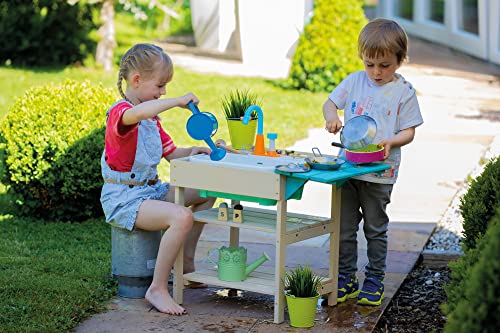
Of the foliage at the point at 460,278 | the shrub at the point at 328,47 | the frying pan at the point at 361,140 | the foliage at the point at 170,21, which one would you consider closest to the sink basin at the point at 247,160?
the frying pan at the point at 361,140

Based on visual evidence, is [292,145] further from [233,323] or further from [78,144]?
[233,323]

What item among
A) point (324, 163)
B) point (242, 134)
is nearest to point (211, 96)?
point (242, 134)

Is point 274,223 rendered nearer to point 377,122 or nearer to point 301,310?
point 301,310

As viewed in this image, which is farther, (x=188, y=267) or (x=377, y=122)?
(x=188, y=267)

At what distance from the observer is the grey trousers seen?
4.46 metres

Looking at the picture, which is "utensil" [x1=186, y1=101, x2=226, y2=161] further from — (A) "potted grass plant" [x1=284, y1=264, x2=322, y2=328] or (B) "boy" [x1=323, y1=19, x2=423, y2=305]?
(A) "potted grass plant" [x1=284, y1=264, x2=322, y2=328]

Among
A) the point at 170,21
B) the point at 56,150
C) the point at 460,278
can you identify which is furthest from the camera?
the point at 170,21

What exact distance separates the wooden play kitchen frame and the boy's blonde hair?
0.56 m

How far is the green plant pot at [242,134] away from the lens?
183 inches

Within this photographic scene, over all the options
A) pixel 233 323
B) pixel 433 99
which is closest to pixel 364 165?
pixel 233 323

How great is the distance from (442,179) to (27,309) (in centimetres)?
433

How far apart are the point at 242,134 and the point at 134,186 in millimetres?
634

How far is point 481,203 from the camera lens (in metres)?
4.14

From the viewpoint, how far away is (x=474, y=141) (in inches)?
351
